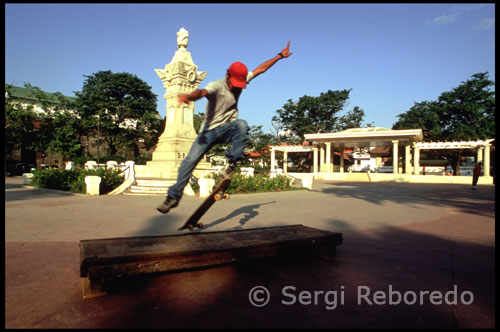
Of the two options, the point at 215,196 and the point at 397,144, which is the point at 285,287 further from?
the point at 397,144

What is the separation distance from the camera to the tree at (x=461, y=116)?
4041cm

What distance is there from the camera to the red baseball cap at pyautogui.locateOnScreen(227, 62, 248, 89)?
4.13 metres

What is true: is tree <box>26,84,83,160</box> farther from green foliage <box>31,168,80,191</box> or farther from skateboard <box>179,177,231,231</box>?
skateboard <box>179,177,231,231</box>

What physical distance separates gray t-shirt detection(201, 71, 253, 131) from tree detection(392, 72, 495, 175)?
141ft

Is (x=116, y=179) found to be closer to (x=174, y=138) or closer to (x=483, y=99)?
(x=174, y=138)

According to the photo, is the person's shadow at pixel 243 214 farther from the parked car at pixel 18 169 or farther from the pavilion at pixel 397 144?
the parked car at pixel 18 169

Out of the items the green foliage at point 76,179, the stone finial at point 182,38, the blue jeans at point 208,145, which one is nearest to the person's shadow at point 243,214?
the blue jeans at point 208,145

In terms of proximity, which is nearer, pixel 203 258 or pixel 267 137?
pixel 203 258

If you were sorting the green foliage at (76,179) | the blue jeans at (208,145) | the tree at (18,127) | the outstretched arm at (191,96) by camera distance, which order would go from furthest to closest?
1. the tree at (18,127)
2. the green foliage at (76,179)
3. the blue jeans at (208,145)
4. the outstretched arm at (191,96)

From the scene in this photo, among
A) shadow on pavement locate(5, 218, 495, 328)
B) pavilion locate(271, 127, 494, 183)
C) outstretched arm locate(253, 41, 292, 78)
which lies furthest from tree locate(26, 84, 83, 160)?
outstretched arm locate(253, 41, 292, 78)

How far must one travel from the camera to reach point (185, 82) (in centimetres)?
2191

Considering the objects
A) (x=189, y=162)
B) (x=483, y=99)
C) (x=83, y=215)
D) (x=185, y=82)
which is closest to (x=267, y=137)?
(x=185, y=82)

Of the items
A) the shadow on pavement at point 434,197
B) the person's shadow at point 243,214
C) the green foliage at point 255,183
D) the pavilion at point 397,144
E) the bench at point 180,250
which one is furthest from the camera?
the pavilion at point 397,144

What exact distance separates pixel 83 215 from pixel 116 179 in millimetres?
7696
